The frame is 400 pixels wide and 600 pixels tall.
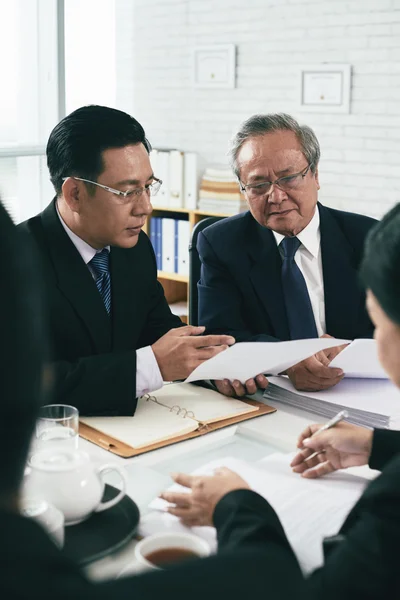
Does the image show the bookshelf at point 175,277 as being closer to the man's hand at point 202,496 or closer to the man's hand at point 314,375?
the man's hand at point 314,375

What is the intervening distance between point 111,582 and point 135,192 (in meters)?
1.68

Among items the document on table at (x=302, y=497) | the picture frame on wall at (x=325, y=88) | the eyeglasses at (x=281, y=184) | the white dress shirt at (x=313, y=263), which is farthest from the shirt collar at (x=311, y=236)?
the picture frame on wall at (x=325, y=88)

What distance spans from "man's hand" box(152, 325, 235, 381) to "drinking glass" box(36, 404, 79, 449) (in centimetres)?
42

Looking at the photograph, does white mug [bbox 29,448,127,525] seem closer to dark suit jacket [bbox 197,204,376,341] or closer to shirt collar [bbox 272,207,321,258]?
dark suit jacket [bbox 197,204,376,341]

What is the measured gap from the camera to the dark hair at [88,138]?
193 centimetres

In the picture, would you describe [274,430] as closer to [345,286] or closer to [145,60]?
[345,286]

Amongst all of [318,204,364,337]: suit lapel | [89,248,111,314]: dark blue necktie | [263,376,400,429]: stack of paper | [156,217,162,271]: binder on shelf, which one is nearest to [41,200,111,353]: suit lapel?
[89,248,111,314]: dark blue necktie

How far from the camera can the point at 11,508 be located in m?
0.37

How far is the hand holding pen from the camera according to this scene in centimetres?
136

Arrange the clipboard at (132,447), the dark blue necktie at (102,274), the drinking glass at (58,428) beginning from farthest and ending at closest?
the dark blue necktie at (102,274)
the clipboard at (132,447)
the drinking glass at (58,428)

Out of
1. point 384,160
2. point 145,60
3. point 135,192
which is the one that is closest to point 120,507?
point 135,192

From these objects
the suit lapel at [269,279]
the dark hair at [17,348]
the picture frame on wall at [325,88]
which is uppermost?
the picture frame on wall at [325,88]

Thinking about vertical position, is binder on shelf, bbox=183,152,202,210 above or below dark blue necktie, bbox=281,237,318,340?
above

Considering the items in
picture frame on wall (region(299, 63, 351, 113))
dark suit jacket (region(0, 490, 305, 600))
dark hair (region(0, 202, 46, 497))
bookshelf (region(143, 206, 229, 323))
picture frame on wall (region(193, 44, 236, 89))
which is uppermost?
picture frame on wall (region(193, 44, 236, 89))
